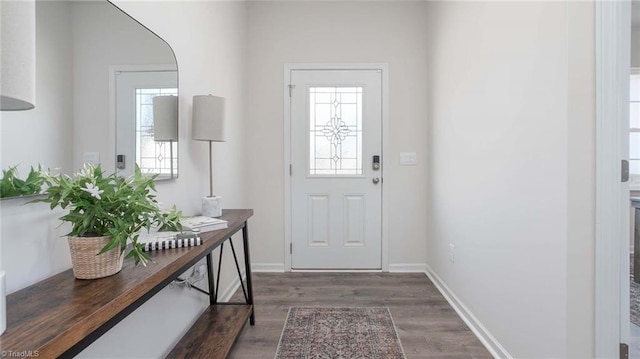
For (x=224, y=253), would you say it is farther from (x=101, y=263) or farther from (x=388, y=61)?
(x=388, y=61)

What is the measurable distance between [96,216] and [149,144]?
25.5 inches

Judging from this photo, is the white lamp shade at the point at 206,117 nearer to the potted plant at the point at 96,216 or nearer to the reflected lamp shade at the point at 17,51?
the potted plant at the point at 96,216

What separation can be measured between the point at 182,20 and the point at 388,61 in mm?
1970

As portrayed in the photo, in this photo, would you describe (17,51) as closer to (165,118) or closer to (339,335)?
(165,118)

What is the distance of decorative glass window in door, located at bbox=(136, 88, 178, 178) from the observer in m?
1.32

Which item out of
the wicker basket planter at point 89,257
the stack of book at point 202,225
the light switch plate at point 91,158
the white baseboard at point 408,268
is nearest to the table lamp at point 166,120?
the stack of book at point 202,225

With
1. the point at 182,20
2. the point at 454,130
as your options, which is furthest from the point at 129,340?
the point at 454,130

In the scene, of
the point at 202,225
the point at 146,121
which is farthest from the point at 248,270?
the point at 146,121

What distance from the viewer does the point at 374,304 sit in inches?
93.8

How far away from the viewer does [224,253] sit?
7.88 feet

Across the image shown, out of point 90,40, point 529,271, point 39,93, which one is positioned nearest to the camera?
point 39,93

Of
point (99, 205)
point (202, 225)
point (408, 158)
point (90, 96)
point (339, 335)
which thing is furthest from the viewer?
point (408, 158)

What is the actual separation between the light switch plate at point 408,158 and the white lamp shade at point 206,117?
1911mm

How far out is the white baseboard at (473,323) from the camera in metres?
1.71
